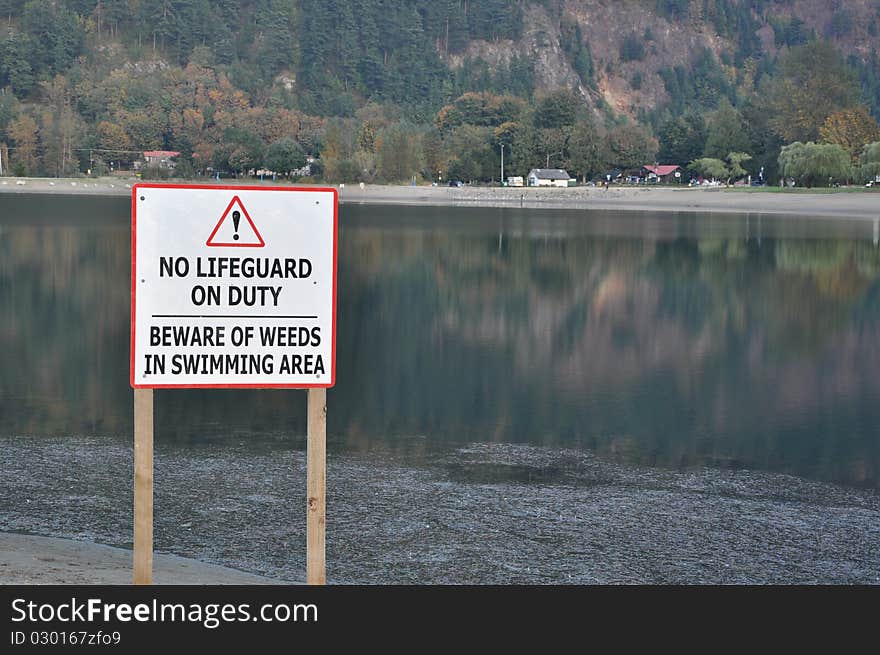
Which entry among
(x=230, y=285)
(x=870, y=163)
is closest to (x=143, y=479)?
(x=230, y=285)

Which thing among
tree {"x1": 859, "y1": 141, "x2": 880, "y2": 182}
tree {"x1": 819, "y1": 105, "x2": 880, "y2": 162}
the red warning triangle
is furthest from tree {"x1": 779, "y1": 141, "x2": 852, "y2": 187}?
the red warning triangle

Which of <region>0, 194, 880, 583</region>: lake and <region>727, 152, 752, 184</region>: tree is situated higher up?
<region>727, 152, 752, 184</region>: tree

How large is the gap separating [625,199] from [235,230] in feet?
473

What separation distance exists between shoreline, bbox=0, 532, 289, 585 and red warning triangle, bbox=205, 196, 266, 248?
2.87 metres

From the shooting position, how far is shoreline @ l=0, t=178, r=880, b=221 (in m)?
112

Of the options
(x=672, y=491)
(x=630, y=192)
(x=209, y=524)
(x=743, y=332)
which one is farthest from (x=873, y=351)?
(x=630, y=192)

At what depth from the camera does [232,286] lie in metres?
6.21

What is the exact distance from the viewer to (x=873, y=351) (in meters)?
24.8

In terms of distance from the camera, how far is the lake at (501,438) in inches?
413

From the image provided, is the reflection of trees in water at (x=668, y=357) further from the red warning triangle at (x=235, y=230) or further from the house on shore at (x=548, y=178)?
the house on shore at (x=548, y=178)

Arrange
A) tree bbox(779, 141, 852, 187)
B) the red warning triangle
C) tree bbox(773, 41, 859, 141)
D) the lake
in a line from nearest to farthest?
the red warning triangle < the lake < tree bbox(779, 141, 852, 187) < tree bbox(773, 41, 859, 141)

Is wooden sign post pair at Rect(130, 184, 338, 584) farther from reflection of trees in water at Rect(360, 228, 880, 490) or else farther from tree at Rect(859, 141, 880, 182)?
tree at Rect(859, 141, 880, 182)

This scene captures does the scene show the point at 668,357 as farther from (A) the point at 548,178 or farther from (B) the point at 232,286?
(A) the point at 548,178

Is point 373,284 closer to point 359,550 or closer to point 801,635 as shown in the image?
point 359,550
